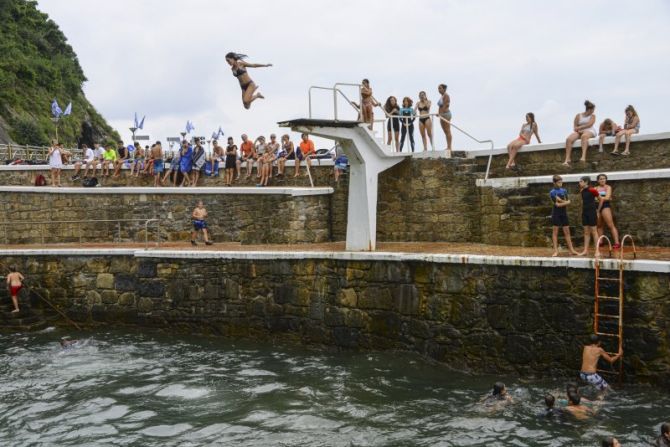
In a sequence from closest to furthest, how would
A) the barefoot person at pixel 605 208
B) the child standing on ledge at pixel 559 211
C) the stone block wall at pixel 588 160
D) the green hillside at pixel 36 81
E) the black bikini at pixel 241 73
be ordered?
the barefoot person at pixel 605 208
the child standing on ledge at pixel 559 211
the stone block wall at pixel 588 160
the black bikini at pixel 241 73
the green hillside at pixel 36 81

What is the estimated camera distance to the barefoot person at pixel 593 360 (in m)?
10.8

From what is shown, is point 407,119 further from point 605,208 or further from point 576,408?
point 576,408

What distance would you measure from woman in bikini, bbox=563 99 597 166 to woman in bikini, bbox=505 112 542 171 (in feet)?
3.58

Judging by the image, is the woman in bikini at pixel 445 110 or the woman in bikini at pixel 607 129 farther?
the woman in bikini at pixel 445 110

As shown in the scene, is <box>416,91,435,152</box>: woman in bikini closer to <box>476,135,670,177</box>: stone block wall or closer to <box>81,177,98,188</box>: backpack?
<box>476,135,670,177</box>: stone block wall

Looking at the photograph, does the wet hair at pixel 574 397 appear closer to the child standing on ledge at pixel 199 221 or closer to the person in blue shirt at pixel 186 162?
the child standing on ledge at pixel 199 221

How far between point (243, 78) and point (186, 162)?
634cm

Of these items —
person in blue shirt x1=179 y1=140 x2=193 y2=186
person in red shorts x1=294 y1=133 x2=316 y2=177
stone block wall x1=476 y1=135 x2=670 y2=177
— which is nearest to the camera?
stone block wall x1=476 y1=135 x2=670 y2=177

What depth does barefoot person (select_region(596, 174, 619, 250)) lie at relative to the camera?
12484 millimetres

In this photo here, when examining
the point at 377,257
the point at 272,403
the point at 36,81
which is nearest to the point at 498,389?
the point at 272,403

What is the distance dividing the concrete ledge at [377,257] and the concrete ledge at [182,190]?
2.79 meters

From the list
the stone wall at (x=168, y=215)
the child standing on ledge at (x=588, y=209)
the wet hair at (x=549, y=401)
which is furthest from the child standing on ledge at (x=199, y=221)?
the wet hair at (x=549, y=401)

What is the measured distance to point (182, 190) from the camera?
65.4 ft

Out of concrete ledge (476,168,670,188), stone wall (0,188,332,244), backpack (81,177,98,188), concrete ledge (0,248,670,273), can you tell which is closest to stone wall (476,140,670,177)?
concrete ledge (476,168,670,188)
